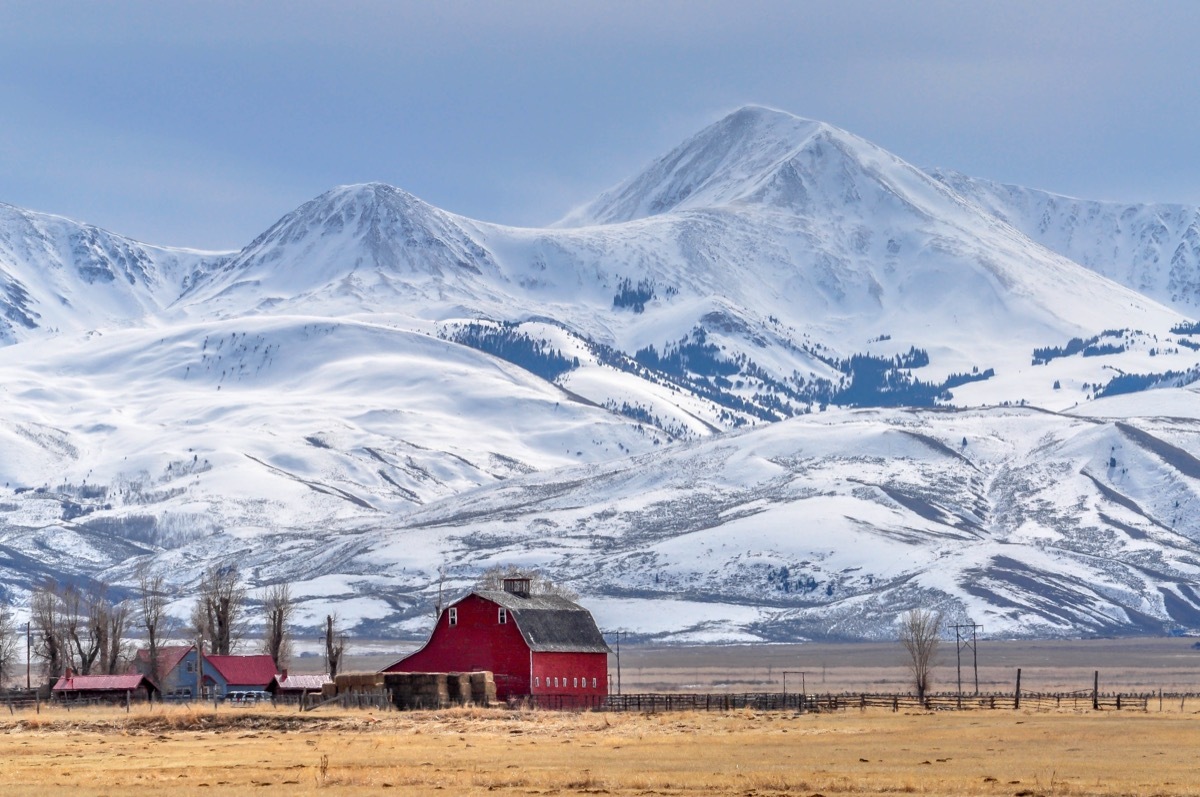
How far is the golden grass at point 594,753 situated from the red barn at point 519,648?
2212 cm

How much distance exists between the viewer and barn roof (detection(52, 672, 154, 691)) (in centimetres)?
12838

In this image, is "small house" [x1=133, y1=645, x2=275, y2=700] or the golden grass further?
"small house" [x1=133, y1=645, x2=275, y2=700]

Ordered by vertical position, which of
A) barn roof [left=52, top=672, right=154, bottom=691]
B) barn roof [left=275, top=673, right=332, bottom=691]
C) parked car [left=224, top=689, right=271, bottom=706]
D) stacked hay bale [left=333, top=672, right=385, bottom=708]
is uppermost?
stacked hay bale [left=333, top=672, right=385, bottom=708]

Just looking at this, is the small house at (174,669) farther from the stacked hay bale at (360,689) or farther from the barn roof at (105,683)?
the stacked hay bale at (360,689)

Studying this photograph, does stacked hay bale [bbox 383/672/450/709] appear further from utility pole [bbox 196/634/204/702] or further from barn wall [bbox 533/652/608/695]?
utility pole [bbox 196/634/204/702]

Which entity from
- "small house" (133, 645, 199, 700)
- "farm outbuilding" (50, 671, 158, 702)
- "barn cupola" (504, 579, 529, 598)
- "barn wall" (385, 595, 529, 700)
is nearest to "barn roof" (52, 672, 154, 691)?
"farm outbuilding" (50, 671, 158, 702)

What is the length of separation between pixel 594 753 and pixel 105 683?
66.1 m

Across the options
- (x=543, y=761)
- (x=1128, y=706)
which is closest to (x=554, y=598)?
(x=1128, y=706)

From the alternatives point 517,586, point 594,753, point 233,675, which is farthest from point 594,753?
point 233,675

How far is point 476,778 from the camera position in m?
60.4

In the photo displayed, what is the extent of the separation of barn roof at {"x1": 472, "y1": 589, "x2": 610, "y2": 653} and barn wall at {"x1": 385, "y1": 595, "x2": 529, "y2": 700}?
31.6 inches

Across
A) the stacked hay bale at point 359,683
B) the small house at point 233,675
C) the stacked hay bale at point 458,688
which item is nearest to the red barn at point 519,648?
the stacked hay bale at point 458,688

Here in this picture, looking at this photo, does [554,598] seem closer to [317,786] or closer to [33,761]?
[33,761]

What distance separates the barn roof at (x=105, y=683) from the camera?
128m
